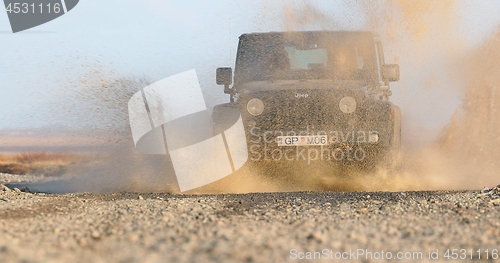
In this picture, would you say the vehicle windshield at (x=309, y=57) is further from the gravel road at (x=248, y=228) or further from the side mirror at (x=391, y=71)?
the gravel road at (x=248, y=228)

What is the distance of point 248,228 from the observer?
3.47m

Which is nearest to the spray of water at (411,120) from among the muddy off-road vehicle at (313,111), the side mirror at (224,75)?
the muddy off-road vehicle at (313,111)

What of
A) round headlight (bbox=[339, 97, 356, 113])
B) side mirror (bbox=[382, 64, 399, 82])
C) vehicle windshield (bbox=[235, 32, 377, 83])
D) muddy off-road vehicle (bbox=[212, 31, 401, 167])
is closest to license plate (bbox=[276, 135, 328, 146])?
muddy off-road vehicle (bbox=[212, 31, 401, 167])

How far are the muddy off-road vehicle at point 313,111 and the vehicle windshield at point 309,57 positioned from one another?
1cm

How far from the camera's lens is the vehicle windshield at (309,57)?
6809 millimetres

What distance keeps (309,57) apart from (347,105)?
868 mm

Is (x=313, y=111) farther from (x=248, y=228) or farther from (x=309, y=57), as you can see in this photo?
(x=248, y=228)

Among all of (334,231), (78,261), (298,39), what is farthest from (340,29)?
(78,261)

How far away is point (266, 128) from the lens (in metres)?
6.28

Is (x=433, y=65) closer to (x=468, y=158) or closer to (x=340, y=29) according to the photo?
(x=468, y=158)

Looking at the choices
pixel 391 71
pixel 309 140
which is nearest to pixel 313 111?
pixel 309 140

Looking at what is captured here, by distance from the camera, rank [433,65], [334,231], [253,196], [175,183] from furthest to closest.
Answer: [433,65], [175,183], [253,196], [334,231]

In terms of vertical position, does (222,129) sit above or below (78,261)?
below

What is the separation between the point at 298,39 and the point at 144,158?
242cm
